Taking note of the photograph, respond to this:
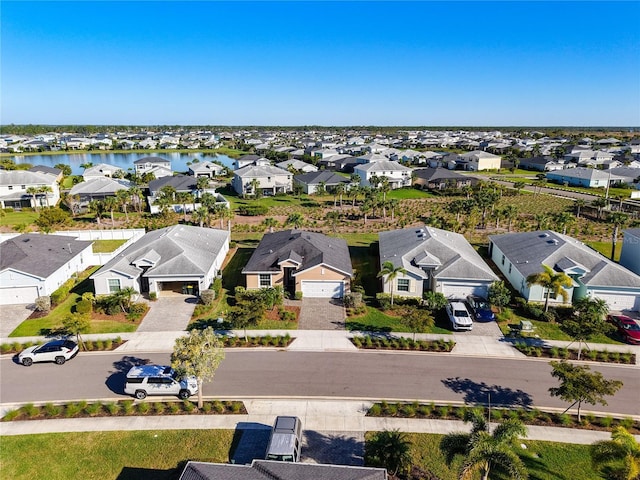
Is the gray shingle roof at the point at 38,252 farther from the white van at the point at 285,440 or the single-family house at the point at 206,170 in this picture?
the single-family house at the point at 206,170

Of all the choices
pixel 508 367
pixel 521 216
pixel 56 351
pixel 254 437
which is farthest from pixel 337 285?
pixel 521 216

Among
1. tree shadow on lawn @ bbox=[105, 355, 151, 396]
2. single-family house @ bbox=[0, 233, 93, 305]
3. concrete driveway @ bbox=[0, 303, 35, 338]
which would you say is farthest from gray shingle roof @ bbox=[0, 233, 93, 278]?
tree shadow on lawn @ bbox=[105, 355, 151, 396]

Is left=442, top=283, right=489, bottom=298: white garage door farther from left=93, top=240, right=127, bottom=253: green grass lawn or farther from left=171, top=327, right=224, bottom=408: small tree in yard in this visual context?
left=93, top=240, right=127, bottom=253: green grass lawn

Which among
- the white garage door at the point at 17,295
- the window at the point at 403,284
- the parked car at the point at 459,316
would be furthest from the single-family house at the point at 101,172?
the parked car at the point at 459,316

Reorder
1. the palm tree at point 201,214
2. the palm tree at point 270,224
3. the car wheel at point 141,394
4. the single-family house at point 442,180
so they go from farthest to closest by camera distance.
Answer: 1. the single-family house at point 442,180
2. the palm tree at point 270,224
3. the palm tree at point 201,214
4. the car wheel at point 141,394

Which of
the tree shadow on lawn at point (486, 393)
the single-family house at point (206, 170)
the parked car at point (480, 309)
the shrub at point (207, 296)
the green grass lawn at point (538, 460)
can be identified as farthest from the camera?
the single-family house at point (206, 170)

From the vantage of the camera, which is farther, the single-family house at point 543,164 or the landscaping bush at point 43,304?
the single-family house at point 543,164

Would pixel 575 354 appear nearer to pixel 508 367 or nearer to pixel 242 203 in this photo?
pixel 508 367

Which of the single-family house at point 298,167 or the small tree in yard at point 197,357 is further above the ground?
the single-family house at point 298,167

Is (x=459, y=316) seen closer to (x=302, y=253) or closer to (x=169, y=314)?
(x=302, y=253)

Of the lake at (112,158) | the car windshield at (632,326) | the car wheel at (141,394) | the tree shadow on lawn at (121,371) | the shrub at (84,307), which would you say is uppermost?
the lake at (112,158)
